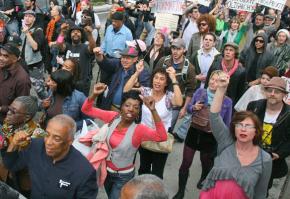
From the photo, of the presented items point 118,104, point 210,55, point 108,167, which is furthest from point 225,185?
point 210,55

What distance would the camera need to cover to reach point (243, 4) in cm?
906

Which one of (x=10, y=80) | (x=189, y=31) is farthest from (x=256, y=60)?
(x=10, y=80)

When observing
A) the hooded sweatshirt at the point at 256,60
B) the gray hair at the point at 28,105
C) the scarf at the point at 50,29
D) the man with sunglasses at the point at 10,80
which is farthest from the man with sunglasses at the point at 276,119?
the scarf at the point at 50,29

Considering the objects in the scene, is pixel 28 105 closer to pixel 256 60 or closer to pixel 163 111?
pixel 163 111

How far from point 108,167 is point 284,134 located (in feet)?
5.91

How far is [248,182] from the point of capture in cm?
356

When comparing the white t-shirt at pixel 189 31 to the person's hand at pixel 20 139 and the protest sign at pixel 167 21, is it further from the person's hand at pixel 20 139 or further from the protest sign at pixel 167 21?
the person's hand at pixel 20 139

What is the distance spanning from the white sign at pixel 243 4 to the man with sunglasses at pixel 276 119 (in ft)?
15.9

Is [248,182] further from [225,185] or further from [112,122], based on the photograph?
[112,122]

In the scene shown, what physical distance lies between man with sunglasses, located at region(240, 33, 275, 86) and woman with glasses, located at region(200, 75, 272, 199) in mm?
3555

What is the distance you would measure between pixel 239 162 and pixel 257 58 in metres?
4.00

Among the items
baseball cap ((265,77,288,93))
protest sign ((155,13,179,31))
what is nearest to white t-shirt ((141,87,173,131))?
baseball cap ((265,77,288,93))

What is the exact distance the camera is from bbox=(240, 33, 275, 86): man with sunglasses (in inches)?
285

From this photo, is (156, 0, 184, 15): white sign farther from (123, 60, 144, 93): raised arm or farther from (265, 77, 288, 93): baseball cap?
(265, 77, 288, 93): baseball cap
